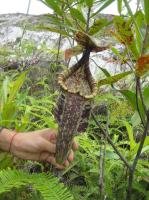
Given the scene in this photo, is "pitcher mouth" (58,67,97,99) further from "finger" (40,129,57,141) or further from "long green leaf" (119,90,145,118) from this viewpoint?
"finger" (40,129,57,141)

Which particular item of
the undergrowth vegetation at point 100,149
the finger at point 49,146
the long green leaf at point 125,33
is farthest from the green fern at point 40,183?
the long green leaf at point 125,33

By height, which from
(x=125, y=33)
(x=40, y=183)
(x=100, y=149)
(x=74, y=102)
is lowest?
(x=40, y=183)

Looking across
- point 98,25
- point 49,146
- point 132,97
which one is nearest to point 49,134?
point 49,146

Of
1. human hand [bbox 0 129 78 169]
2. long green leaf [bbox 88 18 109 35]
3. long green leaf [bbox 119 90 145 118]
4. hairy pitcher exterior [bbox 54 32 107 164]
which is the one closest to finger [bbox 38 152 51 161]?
human hand [bbox 0 129 78 169]

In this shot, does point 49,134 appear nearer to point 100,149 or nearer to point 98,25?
point 100,149

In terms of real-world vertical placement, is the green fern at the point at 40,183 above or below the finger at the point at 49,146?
below

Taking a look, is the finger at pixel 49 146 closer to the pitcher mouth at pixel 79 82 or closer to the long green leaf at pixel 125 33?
the pitcher mouth at pixel 79 82
